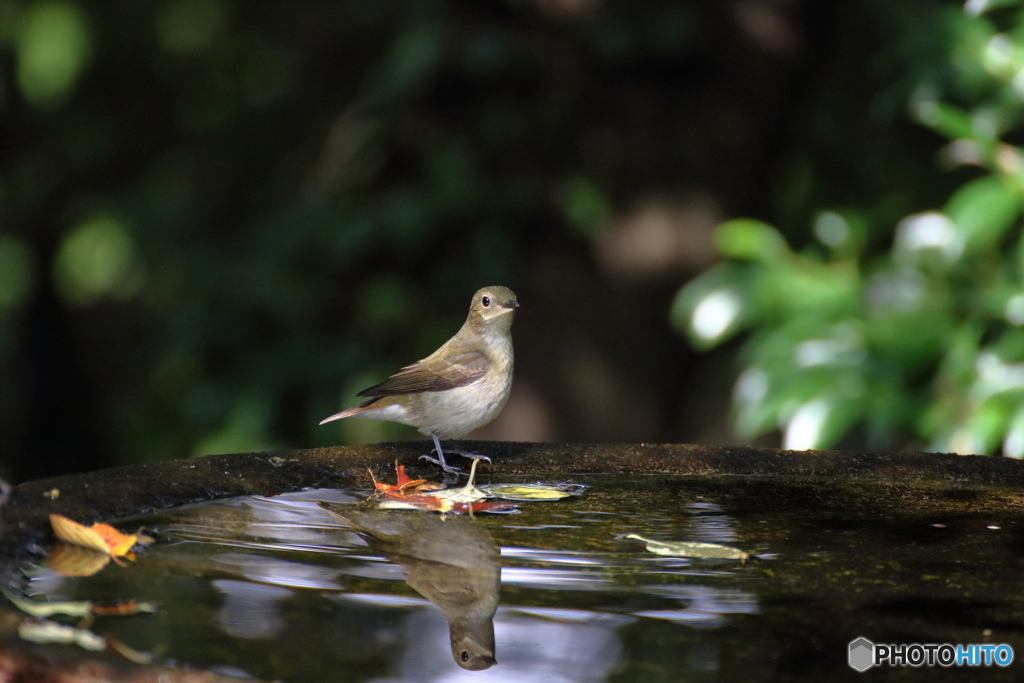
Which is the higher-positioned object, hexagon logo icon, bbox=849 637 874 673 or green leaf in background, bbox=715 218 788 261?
green leaf in background, bbox=715 218 788 261

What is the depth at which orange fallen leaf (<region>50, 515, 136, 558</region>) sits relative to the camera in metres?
1.86

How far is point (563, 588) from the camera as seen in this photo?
1742 millimetres

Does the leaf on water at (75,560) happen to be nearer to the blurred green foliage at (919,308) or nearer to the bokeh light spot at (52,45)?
the blurred green foliage at (919,308)

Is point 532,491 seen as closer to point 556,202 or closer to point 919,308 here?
point 919,308

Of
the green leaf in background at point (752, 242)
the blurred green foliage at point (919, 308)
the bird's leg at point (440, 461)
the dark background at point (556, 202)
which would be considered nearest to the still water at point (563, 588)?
the bird's leg at point (440, 461)

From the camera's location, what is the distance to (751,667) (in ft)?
4.70

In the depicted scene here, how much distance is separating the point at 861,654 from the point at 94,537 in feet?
3.89

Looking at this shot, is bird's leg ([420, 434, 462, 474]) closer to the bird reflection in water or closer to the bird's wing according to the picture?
the bird's wing

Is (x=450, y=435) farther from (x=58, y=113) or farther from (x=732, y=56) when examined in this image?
(x=58, y=113)

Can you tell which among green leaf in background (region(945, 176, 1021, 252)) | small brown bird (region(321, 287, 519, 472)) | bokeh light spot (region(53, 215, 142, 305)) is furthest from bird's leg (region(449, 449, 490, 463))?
bokeh light spot (region(53, 215, 142, 305))

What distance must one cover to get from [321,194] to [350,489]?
3647mm

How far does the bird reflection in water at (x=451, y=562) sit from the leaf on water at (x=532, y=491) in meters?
0.22

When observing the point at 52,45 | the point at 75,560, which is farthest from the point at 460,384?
the point at 52,45

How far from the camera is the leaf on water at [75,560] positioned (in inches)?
68.7
